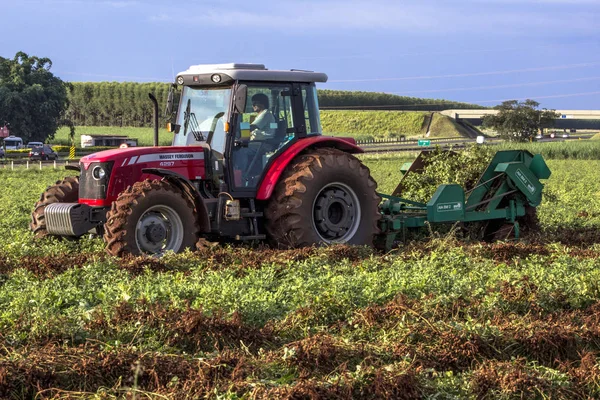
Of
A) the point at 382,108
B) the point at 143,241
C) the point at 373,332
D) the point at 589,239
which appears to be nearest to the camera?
the point at 373,332

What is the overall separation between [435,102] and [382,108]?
13.9 metres

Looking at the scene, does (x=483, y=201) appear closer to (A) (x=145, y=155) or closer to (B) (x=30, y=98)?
(A) (x=145, y=155)

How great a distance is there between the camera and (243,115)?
11.3 meters

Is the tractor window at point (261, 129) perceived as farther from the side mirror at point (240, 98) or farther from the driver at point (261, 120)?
the side mirror at point (240, 98)

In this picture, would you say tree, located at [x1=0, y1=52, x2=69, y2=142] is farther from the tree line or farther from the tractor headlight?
the tractor headlight

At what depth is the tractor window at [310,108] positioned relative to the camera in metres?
11.9

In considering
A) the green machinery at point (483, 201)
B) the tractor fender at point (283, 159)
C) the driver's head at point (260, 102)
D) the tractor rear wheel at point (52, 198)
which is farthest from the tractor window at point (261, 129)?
the tractor rear wheel at point (52, 198)

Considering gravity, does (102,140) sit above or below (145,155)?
below

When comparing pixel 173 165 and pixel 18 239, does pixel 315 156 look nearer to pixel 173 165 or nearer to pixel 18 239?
pixel 173 165

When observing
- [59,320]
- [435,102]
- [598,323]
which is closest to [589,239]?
[598,323]

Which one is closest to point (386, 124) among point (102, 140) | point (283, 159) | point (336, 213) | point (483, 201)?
point (102, 140)

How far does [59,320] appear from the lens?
6.50 meters

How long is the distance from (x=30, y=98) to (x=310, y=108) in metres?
51.0

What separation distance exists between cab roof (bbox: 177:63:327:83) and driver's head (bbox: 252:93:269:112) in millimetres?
227
